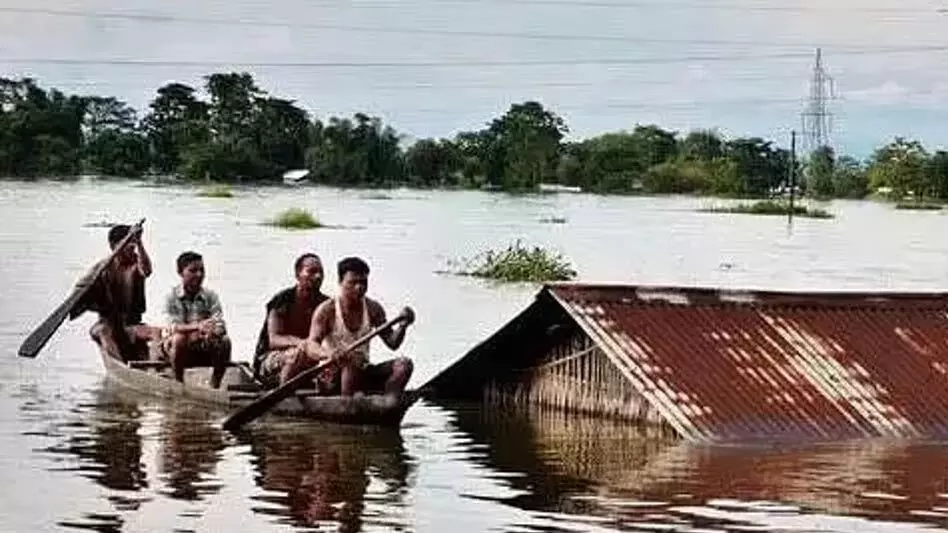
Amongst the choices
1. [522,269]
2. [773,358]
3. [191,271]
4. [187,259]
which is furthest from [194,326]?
[522,269]

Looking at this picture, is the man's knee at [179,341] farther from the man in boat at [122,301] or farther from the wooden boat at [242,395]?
the man in boat at [122,301]

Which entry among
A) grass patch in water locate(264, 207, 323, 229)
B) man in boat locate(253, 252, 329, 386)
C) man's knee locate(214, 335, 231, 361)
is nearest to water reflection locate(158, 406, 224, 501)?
man's knee locate(214, 335, 231, 361)

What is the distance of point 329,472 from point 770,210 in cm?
9034

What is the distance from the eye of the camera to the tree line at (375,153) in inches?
4702

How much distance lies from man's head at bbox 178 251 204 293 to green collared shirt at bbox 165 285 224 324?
0.07m

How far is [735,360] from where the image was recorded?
16.9 m

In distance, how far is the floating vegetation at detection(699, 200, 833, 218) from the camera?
100 meters

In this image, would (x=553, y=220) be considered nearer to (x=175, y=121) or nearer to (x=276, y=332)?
(x=175, y=121)

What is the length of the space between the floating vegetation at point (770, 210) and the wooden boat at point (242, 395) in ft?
266

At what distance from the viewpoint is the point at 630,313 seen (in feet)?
56.2

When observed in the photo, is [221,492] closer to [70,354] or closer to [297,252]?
[70,354]

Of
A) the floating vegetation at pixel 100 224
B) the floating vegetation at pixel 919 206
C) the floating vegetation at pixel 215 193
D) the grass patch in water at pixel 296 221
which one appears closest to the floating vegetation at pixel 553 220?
the grass patch in water at pixel 296 221

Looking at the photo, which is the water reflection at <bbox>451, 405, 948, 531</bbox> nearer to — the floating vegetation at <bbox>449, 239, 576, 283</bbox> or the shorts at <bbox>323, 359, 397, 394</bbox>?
the shorts at <bbox>323, 359, 397, 394</bbox>

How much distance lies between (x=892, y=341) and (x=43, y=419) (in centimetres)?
743
